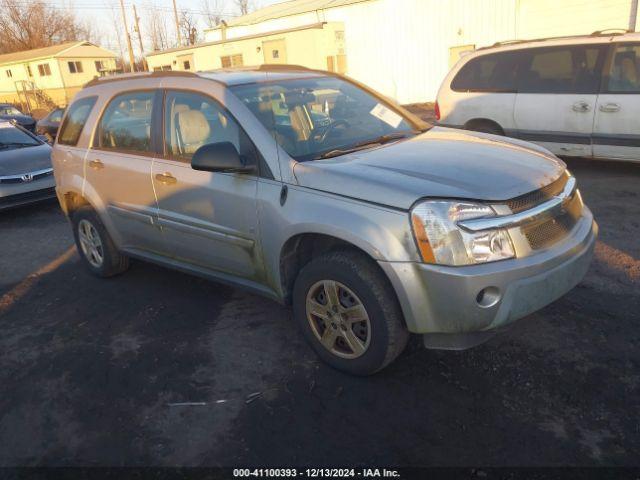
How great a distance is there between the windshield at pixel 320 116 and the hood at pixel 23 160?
5999 millimetres

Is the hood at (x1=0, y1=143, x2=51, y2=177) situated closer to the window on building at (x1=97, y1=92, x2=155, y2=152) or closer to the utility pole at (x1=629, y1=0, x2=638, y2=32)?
the window on building at (x1=97, y1=92, x2=155, y2=152)

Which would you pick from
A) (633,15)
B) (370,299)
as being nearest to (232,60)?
(633,15)

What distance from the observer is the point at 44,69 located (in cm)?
4256

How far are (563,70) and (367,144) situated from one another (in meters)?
4.88

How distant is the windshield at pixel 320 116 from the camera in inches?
134

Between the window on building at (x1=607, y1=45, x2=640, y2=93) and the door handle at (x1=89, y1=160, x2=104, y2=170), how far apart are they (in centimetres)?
605

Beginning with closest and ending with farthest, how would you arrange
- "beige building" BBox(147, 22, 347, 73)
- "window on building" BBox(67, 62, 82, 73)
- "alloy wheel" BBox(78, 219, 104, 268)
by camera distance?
1. "alloy wheel" BBox(78, 219, 104, 268)
2. "beige building" BBox(147, 22, 347, 73)
3. "window on building" BBox(67, 62, 82, 73)

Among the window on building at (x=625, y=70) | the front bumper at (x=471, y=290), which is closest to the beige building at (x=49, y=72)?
the window on building at (x=625, y=70)

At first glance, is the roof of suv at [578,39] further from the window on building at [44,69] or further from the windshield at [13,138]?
the window on building at [44,69]

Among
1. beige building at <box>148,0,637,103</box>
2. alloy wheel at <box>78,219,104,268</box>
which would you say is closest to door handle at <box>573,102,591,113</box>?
alloy wheel at <box>78,219,104,268</box>

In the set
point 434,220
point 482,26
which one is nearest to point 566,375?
point 434,220

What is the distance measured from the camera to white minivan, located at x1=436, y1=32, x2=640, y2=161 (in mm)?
6547

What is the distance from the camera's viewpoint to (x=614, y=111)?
655 centimetres

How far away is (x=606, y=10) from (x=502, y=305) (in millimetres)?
18845
